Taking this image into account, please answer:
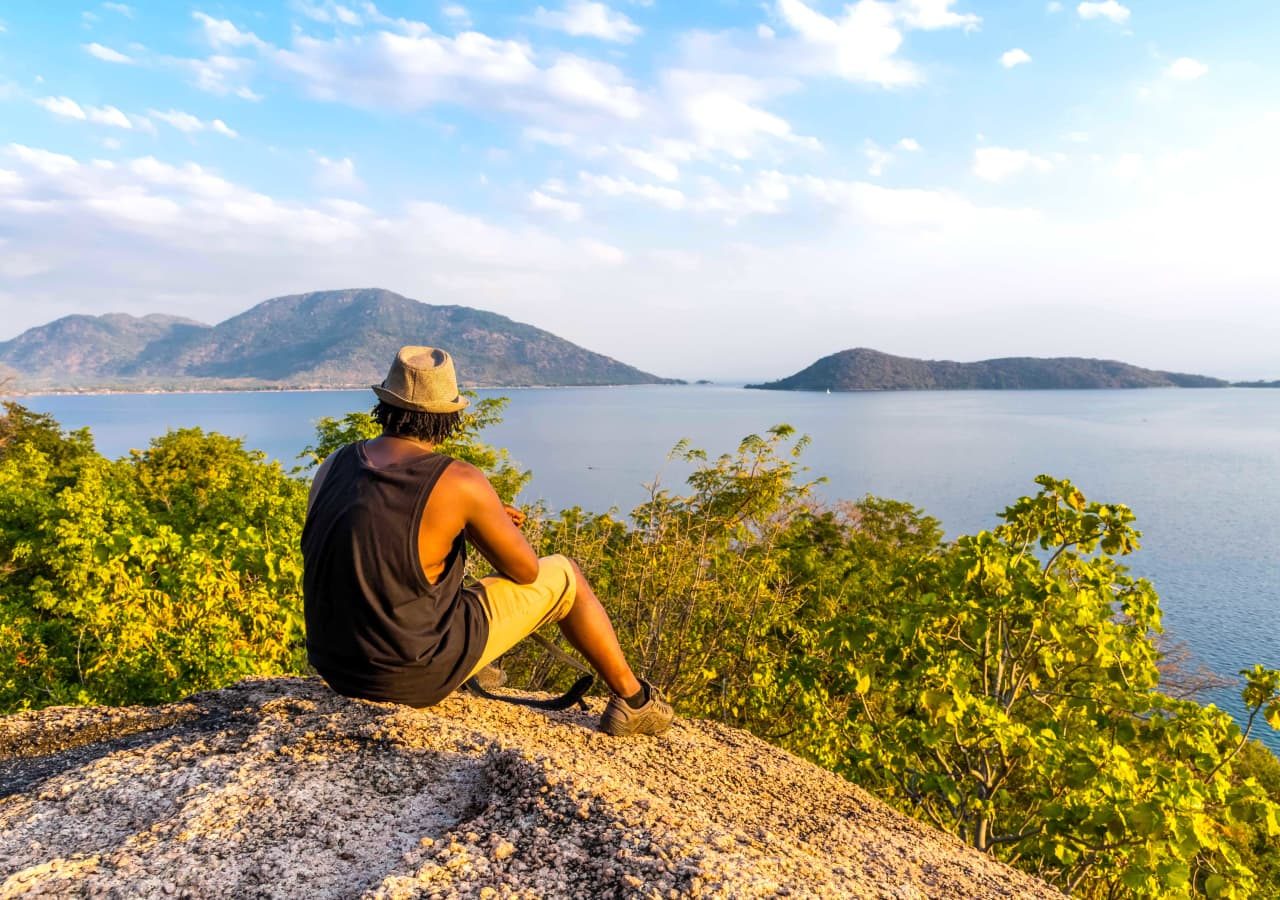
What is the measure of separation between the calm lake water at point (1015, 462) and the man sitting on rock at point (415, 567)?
705 inches

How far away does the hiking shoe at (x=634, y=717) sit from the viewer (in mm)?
3859

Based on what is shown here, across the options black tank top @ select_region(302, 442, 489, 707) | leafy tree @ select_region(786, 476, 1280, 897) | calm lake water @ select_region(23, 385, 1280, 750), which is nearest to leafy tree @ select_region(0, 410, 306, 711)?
black tank top @ select_region(302, 442, 489, 707)

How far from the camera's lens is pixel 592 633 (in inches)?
141

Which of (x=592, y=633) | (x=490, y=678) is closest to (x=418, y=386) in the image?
(x=592, y=633)

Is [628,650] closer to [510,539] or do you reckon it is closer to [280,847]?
[510,539]

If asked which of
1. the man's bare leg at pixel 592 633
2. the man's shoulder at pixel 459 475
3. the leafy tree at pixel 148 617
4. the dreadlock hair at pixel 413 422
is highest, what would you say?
the dreadlock hair at pixel 413 422

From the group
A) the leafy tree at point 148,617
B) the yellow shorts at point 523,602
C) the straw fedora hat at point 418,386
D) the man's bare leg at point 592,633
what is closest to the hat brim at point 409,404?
the straw fedora hat at point 418,386

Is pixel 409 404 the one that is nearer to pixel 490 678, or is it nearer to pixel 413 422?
pixel 413 422

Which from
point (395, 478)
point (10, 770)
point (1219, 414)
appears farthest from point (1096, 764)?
point (1219, 414)

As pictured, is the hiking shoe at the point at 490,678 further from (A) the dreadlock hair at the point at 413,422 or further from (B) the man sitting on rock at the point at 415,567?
(A) the dreadlock hair at the point at 413,422

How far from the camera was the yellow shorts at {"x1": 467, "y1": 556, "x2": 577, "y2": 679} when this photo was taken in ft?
11.0

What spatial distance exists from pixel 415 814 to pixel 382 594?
0.86 m

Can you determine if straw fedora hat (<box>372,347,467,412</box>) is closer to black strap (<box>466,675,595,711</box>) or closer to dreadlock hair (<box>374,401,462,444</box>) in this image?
dreadlock hair (<box>374,401,462,444</box>)

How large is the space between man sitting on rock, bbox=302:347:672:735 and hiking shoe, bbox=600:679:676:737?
481 mm
